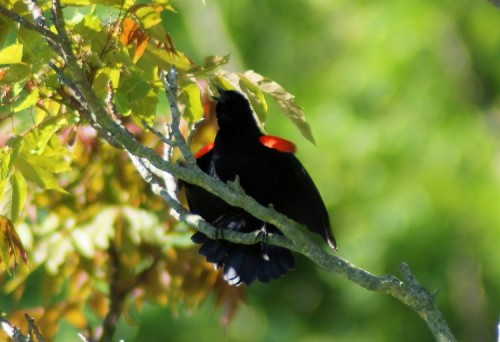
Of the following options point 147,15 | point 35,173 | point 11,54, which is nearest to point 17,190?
point 35,173

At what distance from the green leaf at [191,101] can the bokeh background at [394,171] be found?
2.28 m

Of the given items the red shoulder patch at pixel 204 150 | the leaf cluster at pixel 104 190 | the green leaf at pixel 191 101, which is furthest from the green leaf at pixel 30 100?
the red shoulder patch at pixel 204 150

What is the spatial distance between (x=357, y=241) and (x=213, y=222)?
2.02 metres

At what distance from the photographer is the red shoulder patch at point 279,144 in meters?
2.99

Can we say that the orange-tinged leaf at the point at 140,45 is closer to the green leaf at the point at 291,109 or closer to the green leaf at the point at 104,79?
the green leaf at the point at 104,79

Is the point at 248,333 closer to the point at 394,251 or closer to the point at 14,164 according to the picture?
the point at 394,251

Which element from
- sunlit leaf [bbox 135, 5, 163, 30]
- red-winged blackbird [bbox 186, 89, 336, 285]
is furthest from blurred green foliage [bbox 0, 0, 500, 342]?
sunlit leaf [bbox 135, 5, 163, 30]

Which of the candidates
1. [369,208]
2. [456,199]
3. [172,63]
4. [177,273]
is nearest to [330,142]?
[369,208]

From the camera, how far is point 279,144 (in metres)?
3.04

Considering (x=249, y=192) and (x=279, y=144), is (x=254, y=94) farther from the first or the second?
(x=249, y=192)

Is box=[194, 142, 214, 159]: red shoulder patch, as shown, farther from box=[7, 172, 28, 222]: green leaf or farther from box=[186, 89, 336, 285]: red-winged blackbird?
box=[7, 172, 28, 222]: green leaf

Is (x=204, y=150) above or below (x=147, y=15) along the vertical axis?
below

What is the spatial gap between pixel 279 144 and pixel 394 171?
6.60 feet

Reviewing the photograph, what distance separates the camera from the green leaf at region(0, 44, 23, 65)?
77.9 inches
